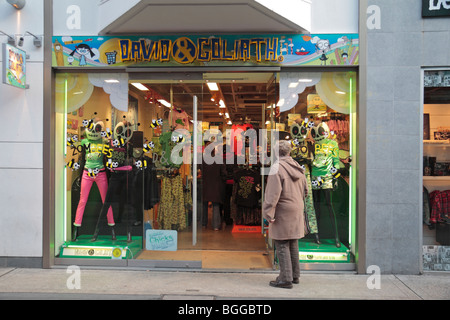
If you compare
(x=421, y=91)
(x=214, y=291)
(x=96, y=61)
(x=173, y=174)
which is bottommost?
(x=214, y=291)

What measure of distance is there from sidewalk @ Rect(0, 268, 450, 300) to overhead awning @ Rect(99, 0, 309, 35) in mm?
3593

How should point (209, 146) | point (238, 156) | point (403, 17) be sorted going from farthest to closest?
point (238, 156), point (209, 146), point (403, 17)

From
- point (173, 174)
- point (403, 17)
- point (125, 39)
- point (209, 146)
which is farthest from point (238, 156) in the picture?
point (403, 17)

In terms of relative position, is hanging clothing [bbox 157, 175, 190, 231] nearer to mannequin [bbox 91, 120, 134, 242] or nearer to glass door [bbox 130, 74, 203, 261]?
glass door [bbox 130, 74, 203, 261]

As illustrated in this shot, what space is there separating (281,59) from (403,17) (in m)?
1.85

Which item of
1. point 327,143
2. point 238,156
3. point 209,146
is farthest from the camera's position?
point 238,156

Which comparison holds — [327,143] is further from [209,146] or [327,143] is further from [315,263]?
[209,146]

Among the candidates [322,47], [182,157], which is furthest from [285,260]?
[322,47]

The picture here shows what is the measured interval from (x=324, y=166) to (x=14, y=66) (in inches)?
188

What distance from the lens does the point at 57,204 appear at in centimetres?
581

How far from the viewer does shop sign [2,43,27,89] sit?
5027 millimetres

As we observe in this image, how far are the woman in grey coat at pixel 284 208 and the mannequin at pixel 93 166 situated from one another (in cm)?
280

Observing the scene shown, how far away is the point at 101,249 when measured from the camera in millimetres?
5770

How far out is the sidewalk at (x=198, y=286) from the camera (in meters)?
4.59
